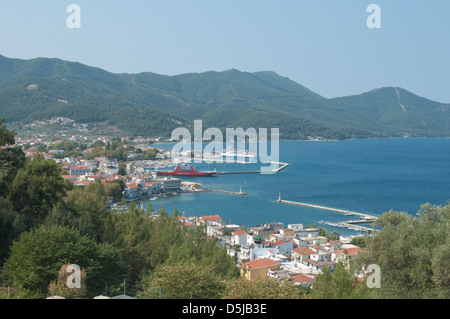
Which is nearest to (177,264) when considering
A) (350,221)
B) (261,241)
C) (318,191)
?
(261,241)

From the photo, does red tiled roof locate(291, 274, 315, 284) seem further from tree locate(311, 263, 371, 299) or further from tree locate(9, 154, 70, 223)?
tree locate(9, 154, 70, 223)

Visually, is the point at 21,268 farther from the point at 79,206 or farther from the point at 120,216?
the point at 120,216

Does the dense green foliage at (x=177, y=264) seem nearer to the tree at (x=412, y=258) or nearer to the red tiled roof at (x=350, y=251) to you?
the tree at (x=412, y=258)

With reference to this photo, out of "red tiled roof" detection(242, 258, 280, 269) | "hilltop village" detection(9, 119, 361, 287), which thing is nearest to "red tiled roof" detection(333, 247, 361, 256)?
"hilltop village" detection(9, 119, 361, 287)

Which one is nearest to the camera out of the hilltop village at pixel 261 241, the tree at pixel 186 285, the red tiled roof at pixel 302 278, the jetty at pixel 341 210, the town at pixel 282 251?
the tree at pixel 186 285

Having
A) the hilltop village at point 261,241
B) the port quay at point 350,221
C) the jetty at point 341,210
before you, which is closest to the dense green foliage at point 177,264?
the hilltop village at point 261,241

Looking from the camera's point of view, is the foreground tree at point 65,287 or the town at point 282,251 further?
the town at point 282,251

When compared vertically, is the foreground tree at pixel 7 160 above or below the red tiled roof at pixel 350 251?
above
